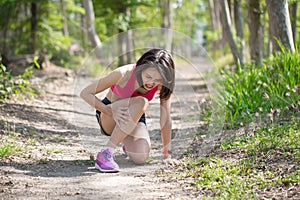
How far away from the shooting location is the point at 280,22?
258 inches

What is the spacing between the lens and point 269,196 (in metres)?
3.13

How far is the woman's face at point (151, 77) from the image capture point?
12.9 feet

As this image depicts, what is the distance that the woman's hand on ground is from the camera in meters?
4.17

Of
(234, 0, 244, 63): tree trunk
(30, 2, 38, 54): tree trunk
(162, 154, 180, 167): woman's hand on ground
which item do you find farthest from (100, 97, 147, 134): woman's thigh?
(30, 2, 38, 54): tree trunk

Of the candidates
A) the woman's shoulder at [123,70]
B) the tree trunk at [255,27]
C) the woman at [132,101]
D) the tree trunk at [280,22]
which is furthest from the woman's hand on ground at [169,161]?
the tree trunk at [255,27]

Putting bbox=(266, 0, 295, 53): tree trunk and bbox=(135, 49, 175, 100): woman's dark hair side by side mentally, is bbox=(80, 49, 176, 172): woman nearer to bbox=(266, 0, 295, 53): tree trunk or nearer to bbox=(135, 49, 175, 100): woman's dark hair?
bbox=(135, 49, 175, 100): woman's dark hair

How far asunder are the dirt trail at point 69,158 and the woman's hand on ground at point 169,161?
6 cm

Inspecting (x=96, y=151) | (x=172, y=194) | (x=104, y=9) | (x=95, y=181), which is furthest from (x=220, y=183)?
(x=104, y=9)

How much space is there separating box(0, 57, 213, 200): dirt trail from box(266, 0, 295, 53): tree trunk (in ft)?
5.22

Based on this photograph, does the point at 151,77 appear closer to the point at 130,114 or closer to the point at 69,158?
the point at 130,114

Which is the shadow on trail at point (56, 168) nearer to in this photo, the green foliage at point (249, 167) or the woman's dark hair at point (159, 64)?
the green foliage at point (249, 167)

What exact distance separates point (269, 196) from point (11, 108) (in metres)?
4.40

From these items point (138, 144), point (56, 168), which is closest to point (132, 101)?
point (138, 144)

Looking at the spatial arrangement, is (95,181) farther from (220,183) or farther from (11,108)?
(11,108)
